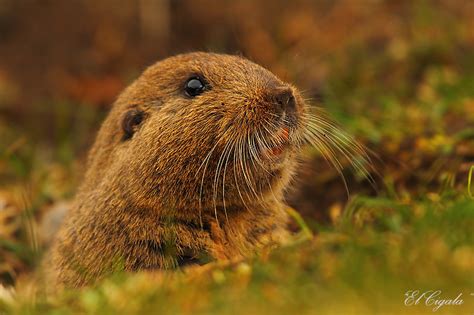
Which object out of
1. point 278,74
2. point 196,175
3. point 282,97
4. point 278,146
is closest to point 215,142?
point 196,175

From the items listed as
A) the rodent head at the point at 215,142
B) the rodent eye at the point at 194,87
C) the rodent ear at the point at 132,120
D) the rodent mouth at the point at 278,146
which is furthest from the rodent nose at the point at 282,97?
the rodent ear at the point at 132,120

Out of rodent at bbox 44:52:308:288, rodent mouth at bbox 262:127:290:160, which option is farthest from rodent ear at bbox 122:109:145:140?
rodent mouth at bbox 262:127:290:160

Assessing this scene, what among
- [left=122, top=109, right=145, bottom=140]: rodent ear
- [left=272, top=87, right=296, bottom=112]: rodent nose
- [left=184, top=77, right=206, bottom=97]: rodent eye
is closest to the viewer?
[left=272, top=87, right=296, bottom=112]: rodent nose

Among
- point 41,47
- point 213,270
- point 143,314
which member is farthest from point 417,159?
point 41,47

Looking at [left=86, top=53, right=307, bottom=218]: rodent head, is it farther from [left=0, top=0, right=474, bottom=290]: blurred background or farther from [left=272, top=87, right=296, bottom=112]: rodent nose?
[left=0, top=0, right=474, bottom=290]: blurred background

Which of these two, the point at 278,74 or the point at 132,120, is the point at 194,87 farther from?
the point at 278,74

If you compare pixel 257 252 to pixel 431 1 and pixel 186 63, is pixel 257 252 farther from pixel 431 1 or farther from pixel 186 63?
pixel 431 1

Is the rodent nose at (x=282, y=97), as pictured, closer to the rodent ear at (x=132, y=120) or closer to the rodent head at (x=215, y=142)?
the rodent head at (x=215, y=142)

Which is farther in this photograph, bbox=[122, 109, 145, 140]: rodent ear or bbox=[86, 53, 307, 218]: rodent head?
bbox=[122, 109, 145, 140]: rodent ear
